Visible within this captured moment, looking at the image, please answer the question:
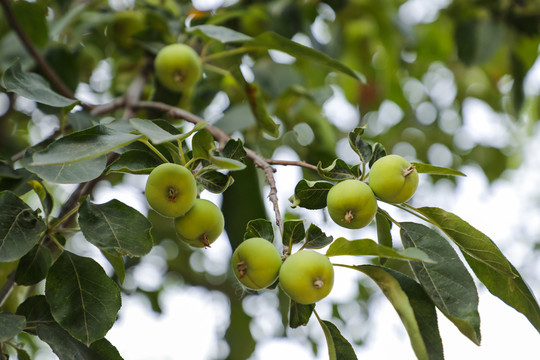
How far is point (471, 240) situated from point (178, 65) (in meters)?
0.76

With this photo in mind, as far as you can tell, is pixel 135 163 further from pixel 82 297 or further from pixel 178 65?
pixel 178 65

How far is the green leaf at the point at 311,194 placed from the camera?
79cm

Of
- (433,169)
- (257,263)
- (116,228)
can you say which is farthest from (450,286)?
(116,228)

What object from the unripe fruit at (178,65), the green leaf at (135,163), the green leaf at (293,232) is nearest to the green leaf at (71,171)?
the green leaf at (135,163)

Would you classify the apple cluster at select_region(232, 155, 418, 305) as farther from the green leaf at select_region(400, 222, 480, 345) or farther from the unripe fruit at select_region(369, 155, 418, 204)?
the green leaf at select_region(400, 222, 480, 345)

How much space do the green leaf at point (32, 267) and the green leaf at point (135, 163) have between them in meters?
0.23

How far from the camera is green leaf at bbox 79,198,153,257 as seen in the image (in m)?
0.76

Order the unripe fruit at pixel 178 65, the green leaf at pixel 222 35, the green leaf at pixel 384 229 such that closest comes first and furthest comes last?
the green leaf at pixel 384 229 → the green leaf at pixel 222 35 → the unripe fruit at pixel 178 65

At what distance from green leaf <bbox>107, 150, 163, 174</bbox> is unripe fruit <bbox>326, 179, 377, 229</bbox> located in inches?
10.6

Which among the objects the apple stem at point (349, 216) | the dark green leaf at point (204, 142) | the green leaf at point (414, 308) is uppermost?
the dark green leaf at point (204, 142)

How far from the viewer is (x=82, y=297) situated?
2.66ft

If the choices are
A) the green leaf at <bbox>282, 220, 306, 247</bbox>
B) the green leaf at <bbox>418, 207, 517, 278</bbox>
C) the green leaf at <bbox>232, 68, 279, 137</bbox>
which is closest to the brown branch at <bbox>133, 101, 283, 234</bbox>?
the green leaf at <bbox>282, 220, 306, 247</bbox>

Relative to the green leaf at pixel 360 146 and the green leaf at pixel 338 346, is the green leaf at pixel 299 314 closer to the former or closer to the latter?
the green leaf at pixel 338 346

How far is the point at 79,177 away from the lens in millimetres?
730
